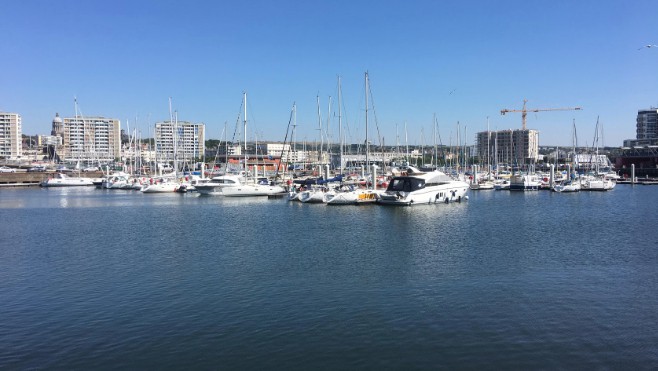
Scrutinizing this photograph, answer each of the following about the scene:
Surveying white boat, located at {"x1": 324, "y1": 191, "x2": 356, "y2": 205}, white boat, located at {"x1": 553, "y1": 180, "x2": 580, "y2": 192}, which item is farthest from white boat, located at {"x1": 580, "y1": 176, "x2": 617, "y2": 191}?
white boat, located at {"x1": 324, "y1": 191, "x2": 356, "y2": 205}

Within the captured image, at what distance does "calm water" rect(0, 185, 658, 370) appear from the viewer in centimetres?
1420

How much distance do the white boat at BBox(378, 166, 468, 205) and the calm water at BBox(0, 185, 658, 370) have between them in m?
18.0

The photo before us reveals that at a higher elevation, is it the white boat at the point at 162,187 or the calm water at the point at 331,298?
the white boat at the point at 162,187

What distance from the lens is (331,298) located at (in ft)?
64.0

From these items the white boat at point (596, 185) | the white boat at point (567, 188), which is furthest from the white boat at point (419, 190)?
the white boat at point (596, 185)

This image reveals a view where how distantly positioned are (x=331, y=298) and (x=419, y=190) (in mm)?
40207

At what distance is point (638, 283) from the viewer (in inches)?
843

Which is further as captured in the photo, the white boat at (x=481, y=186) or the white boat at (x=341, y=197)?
the white boat at (x=481, y=186)

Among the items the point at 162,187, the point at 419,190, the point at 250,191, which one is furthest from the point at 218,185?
the point at 419,190

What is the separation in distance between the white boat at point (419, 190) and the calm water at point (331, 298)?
18.0 m

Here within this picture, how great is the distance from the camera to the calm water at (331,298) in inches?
559

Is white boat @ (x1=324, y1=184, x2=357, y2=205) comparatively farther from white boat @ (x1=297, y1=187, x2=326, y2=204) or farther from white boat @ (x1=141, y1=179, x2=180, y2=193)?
white boat @ (x1=141, y1=179, x2=180, y2=193)

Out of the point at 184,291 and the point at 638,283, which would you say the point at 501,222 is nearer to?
the point at 638,283

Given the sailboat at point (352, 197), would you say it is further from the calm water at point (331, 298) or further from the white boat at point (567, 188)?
the white boat at point (567, 188)
